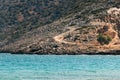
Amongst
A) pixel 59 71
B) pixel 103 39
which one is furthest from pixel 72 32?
pixel 59 71

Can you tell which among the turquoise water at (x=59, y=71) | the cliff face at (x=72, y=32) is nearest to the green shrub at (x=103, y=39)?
the cliff face at (x=72, y=32)

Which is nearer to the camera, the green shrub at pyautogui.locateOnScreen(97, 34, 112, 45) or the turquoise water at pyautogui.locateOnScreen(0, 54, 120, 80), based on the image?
the turquoise water at pyautogui.locateOnScreen(0, 54, 120, 80)

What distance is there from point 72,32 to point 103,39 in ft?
46.4

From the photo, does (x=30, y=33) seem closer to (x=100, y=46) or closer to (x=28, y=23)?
(x=28, y=23)

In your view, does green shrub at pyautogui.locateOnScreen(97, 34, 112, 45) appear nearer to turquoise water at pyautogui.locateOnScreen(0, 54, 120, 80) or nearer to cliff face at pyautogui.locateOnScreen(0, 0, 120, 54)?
cliff face at pyautogui.locateOnScreen(0, 0, 120, 54)

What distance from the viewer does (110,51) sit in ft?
431

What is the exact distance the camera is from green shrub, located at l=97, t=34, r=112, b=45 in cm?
13400

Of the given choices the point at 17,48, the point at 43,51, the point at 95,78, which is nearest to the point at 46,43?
the point at 43,51

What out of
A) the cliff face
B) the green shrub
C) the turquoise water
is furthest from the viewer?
the cliff face

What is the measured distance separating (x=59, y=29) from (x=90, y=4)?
2902cm

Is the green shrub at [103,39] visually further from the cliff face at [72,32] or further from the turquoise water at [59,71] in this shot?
the turquoise water at [59,71]

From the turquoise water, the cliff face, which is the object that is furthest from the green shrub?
the turquoise water

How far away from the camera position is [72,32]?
474 feet

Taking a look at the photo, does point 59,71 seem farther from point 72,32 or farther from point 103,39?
point 72,32
